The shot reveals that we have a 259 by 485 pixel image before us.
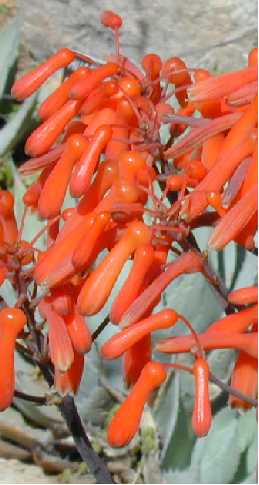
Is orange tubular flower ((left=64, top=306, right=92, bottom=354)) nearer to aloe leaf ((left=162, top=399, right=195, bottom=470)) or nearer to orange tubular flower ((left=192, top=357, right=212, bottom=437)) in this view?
orange tubular flower ((left=192, top=357, right=212, bottom=437))

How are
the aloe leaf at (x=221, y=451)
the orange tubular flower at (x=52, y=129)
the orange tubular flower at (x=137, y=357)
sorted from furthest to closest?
1. the aloe leaf at (x=221, y=451)
2. the orange tubular flower at (x=52, y=129)
3. the orange tubular flower at (x=137, y=357)

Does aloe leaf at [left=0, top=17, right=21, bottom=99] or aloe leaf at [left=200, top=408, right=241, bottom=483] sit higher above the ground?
aloe leaf at [left=0, top=17, right=21, bottom=99]

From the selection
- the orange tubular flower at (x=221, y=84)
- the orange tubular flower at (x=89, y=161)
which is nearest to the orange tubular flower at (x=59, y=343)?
the orange tubular flower at (x=89, y=161)

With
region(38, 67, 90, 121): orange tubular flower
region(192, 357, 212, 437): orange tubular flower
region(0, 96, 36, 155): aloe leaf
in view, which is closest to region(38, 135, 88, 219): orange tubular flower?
region(38, 67, 90, 121): orange tubular flower

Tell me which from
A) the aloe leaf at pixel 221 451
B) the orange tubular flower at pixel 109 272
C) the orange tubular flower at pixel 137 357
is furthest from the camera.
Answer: the aloe leaf at pixel 221 451

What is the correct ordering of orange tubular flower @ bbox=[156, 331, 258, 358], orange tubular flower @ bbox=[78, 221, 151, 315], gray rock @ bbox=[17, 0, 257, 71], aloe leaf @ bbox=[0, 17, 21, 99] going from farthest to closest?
1. gray rock @ bbox=[17, 0, 257, 71]
2. aloe leaf @ bbox=[0, 17, 21, 99]
3. orange tubular flower @ bbox=[78, 221, 151, 315]
4. orange tubular flower @ bbox=[156, 331, 258, 358]

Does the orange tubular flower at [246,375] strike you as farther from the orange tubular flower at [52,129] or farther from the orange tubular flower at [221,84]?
the orange tubular flower at [52,129]

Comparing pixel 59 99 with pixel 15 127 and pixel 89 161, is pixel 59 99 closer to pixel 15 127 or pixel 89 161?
pixel 89 161
